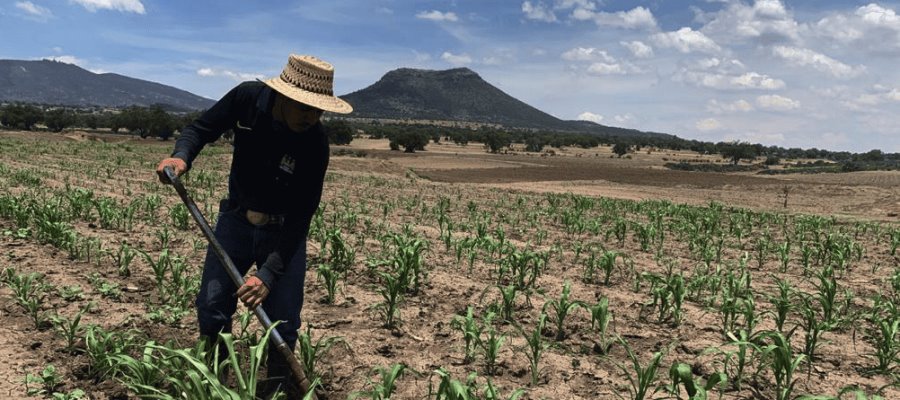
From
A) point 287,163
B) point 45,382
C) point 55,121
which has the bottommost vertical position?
point 45,382

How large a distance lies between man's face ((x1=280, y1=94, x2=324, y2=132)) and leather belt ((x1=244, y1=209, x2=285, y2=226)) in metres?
0.54

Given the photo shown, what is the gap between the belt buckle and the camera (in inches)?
127

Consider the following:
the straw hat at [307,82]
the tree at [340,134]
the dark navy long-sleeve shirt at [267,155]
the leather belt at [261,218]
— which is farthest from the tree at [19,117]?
the straw hat at [307,82]

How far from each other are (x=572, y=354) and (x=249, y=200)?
2.62 metres

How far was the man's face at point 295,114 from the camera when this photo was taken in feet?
9.86

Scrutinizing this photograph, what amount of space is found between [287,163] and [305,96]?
1.52ft

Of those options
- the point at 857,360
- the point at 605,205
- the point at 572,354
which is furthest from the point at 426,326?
the point at 605,205

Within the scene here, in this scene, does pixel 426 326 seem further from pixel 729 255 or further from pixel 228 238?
pixel 729 255

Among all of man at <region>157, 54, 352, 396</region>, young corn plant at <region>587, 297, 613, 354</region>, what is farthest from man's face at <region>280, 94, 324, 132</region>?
young corn plant at <region>587, 297, 613, 354</region>

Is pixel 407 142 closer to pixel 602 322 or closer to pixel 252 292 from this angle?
pixel 602 322

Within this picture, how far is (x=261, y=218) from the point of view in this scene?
324 cm

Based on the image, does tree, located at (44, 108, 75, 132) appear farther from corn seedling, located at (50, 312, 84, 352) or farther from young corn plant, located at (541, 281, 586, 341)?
young corn plant, located at (541, 281, 586, 341)

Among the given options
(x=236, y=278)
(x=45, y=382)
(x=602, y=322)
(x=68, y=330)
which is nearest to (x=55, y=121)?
(x=68, y=330)

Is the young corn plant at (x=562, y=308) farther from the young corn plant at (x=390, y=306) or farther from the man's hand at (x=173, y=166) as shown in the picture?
the man's hand at (x=173, y=166)
